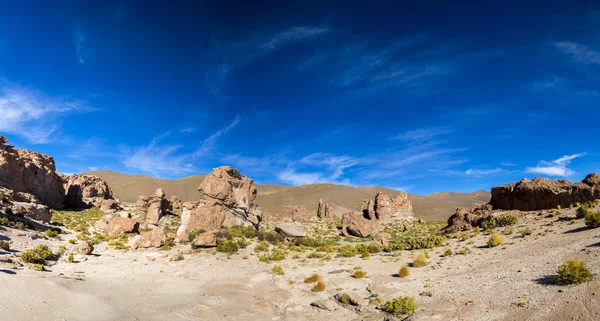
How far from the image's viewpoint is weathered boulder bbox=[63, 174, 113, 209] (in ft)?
213

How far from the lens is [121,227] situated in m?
34.8

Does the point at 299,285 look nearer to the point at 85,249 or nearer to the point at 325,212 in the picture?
the point at 85,249

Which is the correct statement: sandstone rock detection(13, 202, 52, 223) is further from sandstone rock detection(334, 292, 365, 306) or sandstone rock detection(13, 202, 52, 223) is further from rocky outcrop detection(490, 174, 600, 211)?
rocky outcrop detection(490, 174, 600, 211)

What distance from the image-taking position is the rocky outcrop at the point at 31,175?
47062mm

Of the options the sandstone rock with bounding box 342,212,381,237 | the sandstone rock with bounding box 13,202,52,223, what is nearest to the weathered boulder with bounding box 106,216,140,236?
the sandstone rock with bounding box 13,202,52,223

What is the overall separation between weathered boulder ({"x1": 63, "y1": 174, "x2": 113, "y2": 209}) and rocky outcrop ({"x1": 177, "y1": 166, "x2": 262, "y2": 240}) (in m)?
41.0

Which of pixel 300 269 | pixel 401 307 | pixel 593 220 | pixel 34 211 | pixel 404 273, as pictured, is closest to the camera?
pixel 401 307

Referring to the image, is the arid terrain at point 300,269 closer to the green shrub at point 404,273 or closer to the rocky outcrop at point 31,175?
the green shrub at point 404,273

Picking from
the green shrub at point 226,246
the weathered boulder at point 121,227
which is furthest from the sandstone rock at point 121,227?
the green shrub at point 226,246

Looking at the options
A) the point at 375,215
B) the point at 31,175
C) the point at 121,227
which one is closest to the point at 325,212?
the point at 375,215

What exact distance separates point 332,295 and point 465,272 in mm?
7748

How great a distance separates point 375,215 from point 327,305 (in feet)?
157

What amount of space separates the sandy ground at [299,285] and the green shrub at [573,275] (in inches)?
18.7

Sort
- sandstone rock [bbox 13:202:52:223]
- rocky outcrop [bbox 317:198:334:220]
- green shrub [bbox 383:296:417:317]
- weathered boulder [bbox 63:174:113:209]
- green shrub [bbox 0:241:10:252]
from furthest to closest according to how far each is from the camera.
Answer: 1. rocky outcrop [bbox 317:198:334:220]
2. weathered boulder [bbox 63:174:113:209]
3. sandstone rock [bbox 13:202:52:223]
4. green shrub [bbox 0:241:10:252]
5. green shrub [bbox 383:296:417:317]
